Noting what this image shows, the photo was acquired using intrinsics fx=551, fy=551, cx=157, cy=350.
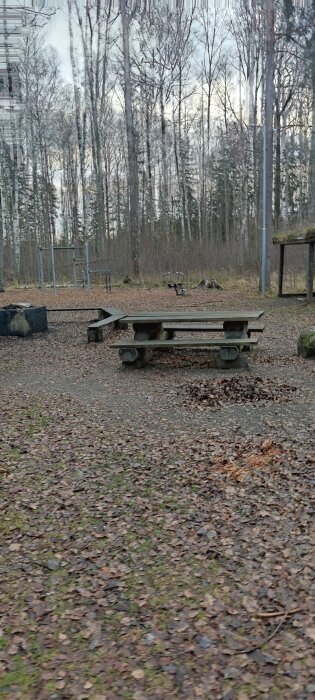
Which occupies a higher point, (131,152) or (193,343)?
(131,152)

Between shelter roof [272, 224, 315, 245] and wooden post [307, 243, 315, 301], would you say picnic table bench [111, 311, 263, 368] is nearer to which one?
shelter roof [272, 224, 315, 245]

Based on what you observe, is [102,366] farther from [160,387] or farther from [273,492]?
[273,492]

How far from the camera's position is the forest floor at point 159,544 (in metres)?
1.81

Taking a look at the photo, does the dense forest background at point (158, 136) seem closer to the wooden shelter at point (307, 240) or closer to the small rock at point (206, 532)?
the wooden shelter at point (307, 240)

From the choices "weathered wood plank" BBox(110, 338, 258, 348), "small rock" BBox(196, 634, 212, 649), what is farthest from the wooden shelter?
"small rock" BBox(196, 634, 212, 649)

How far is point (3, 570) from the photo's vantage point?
7.93 feet

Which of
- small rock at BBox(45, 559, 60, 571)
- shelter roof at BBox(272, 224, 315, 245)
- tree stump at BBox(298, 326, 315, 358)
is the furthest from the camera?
shelter roof at BBox(272, 224, 315, 245)

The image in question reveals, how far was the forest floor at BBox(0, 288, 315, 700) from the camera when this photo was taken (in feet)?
5.93

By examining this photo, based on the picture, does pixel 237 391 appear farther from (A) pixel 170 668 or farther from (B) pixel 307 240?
(B) pixel 307 240

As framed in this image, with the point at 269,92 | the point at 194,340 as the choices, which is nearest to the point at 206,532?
the point at 194,340

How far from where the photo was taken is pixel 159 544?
8.37 ft

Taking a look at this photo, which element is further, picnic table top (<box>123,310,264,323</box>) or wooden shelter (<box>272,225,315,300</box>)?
wooden shelter (<box>272,225,315,300</box>)

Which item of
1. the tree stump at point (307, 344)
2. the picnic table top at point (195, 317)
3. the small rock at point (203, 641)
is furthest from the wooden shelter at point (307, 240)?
the small rock at point (203, 641)

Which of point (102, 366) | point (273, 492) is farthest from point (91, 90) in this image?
point (273, 492)
